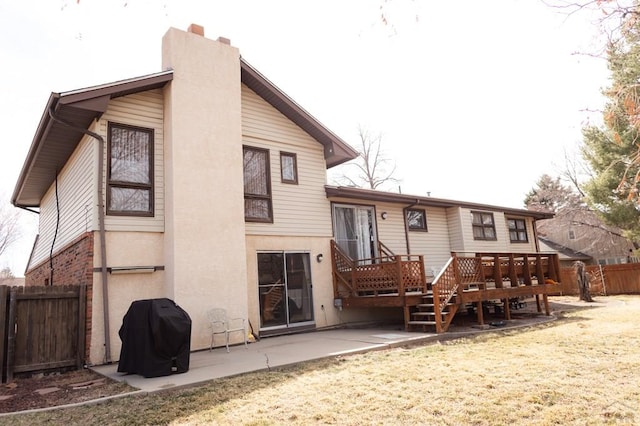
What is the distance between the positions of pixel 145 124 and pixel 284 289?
5.16m

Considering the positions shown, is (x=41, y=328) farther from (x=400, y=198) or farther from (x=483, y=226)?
(x=483, y=226)

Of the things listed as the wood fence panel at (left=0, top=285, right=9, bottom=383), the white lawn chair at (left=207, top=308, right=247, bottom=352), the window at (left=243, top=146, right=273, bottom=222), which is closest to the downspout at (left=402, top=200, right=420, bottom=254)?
the window at (left=243, top=146, right=273, bottom=222)

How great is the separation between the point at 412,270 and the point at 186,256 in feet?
17.6

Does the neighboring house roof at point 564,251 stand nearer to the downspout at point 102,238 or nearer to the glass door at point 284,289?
the glass door at point 284,289

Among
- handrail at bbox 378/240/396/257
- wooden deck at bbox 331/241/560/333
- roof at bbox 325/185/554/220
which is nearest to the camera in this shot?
wooden deck at bbox 331/241/560/333

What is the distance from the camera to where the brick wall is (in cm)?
819

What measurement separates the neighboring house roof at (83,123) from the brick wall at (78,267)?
8.09 ft

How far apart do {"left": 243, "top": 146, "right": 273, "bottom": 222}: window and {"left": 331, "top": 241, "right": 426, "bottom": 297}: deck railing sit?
233cm

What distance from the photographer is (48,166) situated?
470 inches

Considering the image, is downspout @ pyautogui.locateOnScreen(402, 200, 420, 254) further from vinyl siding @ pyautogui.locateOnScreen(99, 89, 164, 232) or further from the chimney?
the chimney

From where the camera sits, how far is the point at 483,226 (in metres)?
16.5

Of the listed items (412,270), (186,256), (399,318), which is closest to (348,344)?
(412,270)

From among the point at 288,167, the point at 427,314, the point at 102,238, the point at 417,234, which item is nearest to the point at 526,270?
the point at 417,234

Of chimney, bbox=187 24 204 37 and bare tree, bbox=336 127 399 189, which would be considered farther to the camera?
→ bare tree, bbox=336 127 399 189
